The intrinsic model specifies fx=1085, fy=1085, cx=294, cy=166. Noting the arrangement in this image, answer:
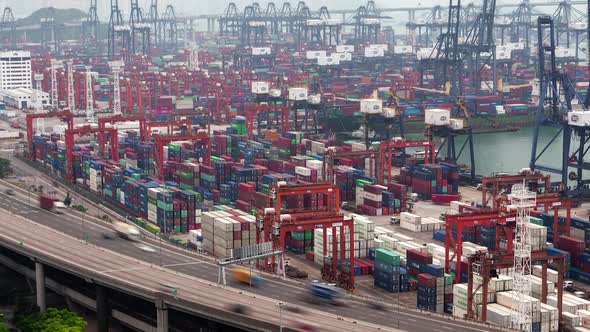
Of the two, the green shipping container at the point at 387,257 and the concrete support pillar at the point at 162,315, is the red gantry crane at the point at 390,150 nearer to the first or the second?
the green shipping container at the point at 387,257

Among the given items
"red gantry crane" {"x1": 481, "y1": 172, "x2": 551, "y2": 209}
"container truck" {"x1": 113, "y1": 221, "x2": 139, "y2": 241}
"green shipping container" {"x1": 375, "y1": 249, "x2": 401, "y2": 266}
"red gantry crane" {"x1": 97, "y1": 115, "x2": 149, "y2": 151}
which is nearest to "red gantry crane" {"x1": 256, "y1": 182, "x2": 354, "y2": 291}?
"green shipping container" {"x1": 375, "y1": 249, "x2": 401, "y2": 266}

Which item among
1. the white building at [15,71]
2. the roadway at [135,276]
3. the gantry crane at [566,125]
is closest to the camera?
the roadway at [135,276]

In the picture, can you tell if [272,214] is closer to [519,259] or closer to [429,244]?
[429,244]

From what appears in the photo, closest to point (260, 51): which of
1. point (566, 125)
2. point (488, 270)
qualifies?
point (566, 125)

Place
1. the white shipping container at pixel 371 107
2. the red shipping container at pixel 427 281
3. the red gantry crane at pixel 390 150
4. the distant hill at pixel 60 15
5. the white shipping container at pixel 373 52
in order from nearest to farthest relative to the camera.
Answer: the red shipping container at pixel 427 281
the red gantry crane at pixel 390 150
the white shipping container at pixel 371 107
the white shipping container at pixel 373 52
the distant hill at pixel 60 15

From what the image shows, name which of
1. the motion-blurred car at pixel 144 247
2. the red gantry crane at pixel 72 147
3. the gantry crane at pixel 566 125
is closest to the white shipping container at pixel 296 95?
the red gantry crane at pixel 72 147

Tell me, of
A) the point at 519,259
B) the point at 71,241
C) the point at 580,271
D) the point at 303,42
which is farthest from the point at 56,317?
the point at 303,42
